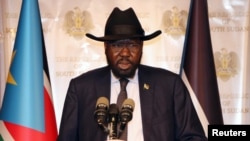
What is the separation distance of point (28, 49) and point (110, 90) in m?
0.54

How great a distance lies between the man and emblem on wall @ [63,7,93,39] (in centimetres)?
72

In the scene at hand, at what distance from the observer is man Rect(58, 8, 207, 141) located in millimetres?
1862

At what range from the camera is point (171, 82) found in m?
1.94

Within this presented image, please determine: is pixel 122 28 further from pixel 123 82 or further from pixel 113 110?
pixel 113 110

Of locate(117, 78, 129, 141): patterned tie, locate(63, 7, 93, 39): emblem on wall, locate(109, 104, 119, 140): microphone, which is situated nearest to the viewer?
locate(109, 104, 119, 140): microphone

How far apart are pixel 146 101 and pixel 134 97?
0.24 ft

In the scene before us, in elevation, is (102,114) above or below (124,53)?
below

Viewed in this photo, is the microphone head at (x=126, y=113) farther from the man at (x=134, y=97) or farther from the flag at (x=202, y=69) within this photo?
the flag at (x=202, y=69)

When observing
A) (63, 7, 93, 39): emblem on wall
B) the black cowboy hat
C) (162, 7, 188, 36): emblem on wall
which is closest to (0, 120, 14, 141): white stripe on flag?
the black cowboy hat

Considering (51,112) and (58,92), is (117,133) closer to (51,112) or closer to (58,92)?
(51,112)

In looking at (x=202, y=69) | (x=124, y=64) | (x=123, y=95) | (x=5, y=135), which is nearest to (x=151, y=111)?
(x=123, y=95)

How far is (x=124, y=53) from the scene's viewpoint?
1.85 meters

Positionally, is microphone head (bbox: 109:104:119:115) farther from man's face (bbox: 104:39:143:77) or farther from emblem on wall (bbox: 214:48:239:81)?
emblem on wall (bbox: 214:48:239:81)

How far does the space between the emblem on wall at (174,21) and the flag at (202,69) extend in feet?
0.94
